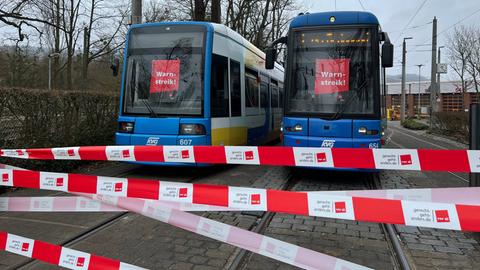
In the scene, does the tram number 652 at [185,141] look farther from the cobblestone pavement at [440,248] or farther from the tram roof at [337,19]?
the cobblestone pavement at [440,248]

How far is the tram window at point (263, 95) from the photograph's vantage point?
12869 mm

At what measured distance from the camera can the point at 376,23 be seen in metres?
8.12

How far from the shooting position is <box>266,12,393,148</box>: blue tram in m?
7.85

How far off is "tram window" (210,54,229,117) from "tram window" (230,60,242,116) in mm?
350

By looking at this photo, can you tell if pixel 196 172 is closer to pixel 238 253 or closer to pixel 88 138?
pixel 88 138

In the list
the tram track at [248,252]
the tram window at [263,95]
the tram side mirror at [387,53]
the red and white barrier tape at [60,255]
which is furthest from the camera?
the tram window at [263,95]

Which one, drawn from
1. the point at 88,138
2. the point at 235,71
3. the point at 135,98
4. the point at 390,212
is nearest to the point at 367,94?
the point at 235,71

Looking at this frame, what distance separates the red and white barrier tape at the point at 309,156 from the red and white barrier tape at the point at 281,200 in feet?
1.07

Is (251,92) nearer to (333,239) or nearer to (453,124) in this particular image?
Answer: (333,239)

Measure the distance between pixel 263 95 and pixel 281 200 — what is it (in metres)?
10.3

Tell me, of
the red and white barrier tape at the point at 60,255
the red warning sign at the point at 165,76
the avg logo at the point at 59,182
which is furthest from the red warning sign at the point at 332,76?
the red and white barrier tape at the point at 60,255

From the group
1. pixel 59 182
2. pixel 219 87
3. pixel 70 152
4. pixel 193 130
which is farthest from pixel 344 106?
pixel 59 182

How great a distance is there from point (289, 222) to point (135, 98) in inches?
186

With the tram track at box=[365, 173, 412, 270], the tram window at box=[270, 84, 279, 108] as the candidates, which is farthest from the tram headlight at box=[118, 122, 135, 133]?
the tram window at box=[270, 84, 279, 108]
